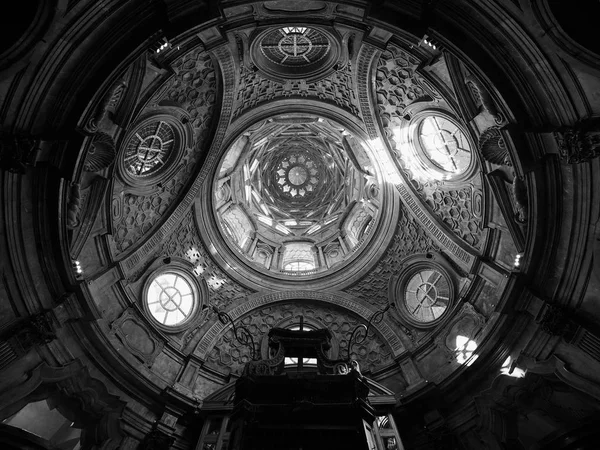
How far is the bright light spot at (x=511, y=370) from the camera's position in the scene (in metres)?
9.51

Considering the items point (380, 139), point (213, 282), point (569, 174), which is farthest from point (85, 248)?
point (569, 174)

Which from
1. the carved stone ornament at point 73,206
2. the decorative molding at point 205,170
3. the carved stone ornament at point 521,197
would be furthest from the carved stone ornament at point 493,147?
the carved stone ornament at point 73,206

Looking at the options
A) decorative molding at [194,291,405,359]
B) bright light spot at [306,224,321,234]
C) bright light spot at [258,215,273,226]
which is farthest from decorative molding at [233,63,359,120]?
bright light spot at [306,224,321,234]

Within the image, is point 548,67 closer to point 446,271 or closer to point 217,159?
point 446,271

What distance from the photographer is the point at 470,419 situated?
1036 cm

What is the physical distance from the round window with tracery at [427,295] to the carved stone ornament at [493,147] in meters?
4.58

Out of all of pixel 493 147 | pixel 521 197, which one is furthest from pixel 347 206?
pixel 521 197

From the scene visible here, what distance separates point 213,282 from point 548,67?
1193 cm

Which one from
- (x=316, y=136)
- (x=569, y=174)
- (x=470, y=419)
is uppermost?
(x=316, y=136)

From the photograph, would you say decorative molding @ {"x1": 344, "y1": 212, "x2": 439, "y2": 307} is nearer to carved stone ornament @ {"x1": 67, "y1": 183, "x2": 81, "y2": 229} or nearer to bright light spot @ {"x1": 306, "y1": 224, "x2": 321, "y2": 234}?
bright light spot @ {"x1": 306, "y1": 224, "x2": 321, "y2": 234}

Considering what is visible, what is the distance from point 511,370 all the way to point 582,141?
527 centimetres

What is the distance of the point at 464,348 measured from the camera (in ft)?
39.0

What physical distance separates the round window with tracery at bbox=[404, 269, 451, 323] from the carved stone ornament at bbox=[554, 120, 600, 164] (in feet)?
21.6

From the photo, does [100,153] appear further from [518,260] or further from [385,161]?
[518,260]
